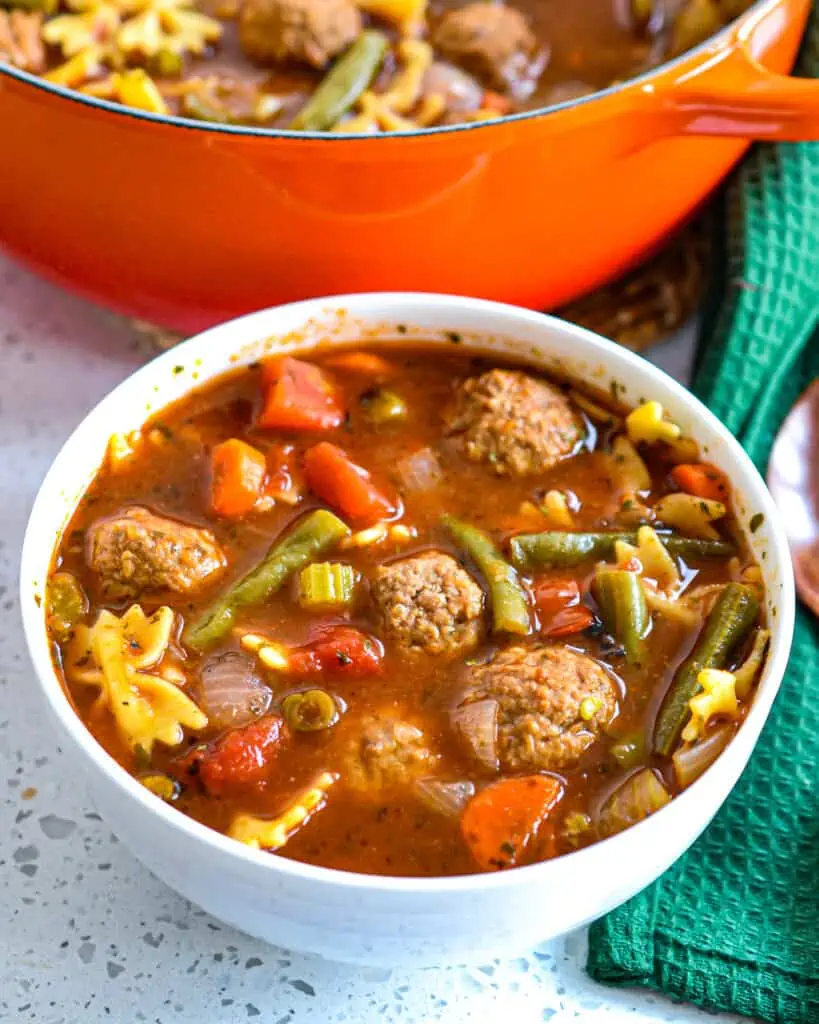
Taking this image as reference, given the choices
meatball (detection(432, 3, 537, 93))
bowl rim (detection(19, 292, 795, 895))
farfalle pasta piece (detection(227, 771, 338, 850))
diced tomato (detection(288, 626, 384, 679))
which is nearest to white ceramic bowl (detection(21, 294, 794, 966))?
bowl rim (detection(19, 292, 795, 895))

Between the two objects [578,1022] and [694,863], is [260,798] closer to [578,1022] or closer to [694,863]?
[578,1022]

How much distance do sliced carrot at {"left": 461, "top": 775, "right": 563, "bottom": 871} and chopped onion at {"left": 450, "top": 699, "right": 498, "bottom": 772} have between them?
2.2 inches

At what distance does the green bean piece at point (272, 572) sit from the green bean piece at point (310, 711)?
0.23 metres

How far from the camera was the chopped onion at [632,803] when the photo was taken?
2.46m

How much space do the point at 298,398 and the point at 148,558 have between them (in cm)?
56

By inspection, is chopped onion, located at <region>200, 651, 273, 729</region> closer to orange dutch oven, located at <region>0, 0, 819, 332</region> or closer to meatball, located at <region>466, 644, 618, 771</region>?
meatball, located at <region>466, 644, 618, 771</region>

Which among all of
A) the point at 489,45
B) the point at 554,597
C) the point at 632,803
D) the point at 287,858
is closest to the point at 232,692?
the point at 287,858

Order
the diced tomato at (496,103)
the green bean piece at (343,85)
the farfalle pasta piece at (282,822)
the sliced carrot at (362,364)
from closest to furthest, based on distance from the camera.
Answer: the farfalle pasta piece at (282,822)
the sliced carrot at (362,364)
the green bean piece at (343,85)
the diced tomato at (496,103)

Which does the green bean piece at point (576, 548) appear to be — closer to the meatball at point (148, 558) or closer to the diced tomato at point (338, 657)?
the diced tomato at point (338, 657)

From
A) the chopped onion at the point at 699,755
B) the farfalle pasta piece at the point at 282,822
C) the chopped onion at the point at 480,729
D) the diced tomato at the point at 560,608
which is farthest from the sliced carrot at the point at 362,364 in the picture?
the chopped onion at the point at 699,755

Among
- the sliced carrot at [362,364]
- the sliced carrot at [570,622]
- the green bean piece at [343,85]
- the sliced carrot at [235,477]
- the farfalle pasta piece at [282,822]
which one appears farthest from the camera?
the green bean piece at [343,85]

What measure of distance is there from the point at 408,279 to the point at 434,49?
957 mm

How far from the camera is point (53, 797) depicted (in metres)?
3.00

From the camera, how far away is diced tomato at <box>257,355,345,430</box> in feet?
10.2
